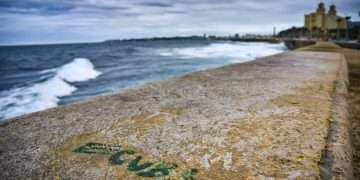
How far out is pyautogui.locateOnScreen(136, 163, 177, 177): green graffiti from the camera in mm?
1262

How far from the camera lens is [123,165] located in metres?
1.36

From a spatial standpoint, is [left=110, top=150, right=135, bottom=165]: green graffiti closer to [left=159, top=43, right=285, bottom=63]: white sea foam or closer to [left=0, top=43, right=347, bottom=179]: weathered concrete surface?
[left=0, top=43, right=347, bottom=179]: weathered concrete surface

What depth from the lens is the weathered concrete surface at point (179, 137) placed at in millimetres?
1298

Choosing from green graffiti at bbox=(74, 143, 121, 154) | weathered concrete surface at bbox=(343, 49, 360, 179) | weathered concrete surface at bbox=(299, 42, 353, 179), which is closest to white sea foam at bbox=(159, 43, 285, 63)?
weathered concrete surface at bbox=(343, 49, 360, 179)

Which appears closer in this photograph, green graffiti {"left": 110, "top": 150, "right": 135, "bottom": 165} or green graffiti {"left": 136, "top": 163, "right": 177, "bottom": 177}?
green graffiti {"left": 136, "top": 163, "right": 177, "bottom": 177}

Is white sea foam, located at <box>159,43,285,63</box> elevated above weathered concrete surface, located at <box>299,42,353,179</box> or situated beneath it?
elevated above

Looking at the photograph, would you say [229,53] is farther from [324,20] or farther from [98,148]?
[324,20]

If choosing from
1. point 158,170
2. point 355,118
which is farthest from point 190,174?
point 355,118

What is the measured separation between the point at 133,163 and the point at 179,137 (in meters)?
0.41

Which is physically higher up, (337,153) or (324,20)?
(324,20)

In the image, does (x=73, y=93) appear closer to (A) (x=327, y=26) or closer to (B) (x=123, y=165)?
(B) (x=123, y=165)

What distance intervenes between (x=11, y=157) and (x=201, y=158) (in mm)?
1168

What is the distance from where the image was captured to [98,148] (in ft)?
5.11

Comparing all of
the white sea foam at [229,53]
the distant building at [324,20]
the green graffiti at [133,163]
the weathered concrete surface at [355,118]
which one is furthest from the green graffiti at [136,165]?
the distant building at [324,20]
